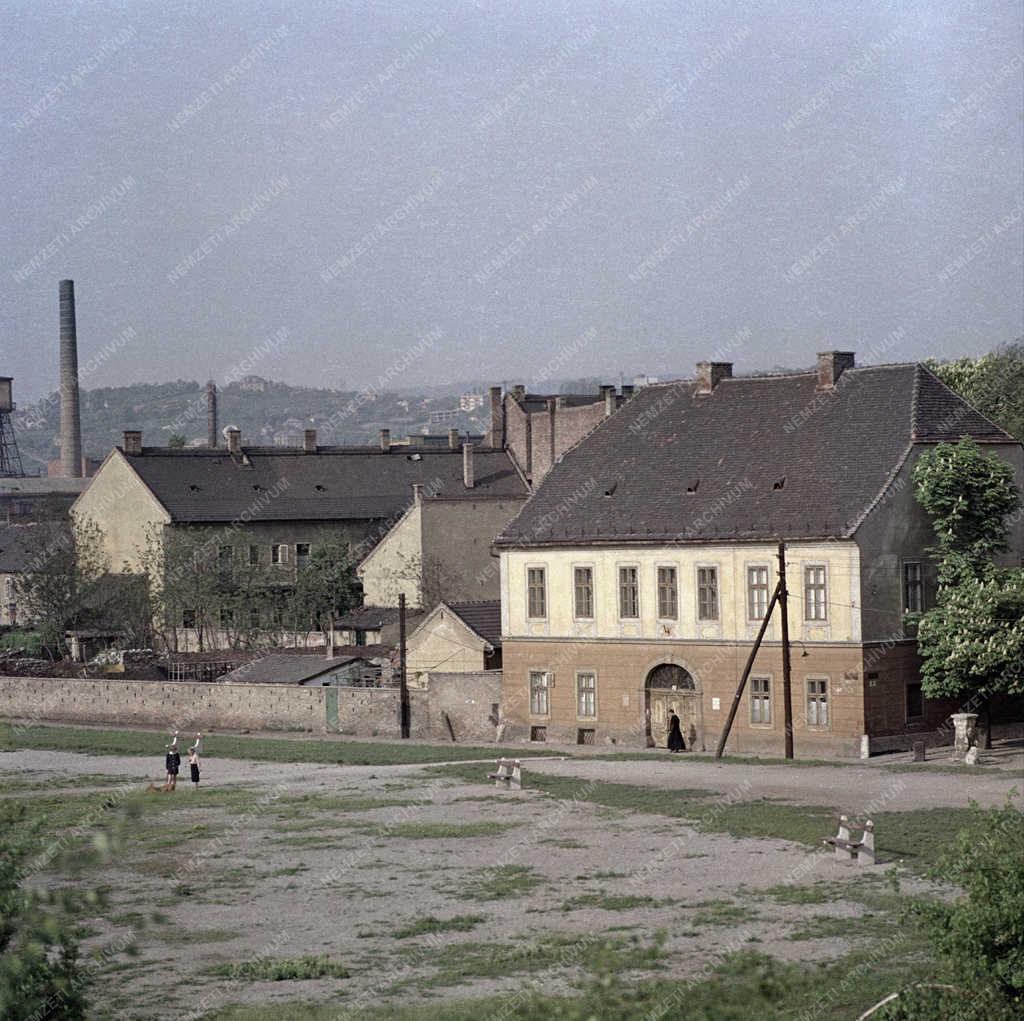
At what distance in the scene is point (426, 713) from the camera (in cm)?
6059

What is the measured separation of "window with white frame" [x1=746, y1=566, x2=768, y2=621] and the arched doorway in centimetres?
278

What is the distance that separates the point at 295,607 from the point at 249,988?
6009cm

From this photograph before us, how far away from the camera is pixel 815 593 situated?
50594 mm

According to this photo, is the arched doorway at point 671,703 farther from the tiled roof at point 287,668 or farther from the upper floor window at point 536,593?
the tiled roof at point 287,668

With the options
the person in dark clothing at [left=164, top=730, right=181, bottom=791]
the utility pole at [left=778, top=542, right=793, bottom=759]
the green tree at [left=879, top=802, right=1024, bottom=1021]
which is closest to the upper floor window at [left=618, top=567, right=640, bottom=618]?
the utility pole at [left=778, top=542, right=793, bottom=759]

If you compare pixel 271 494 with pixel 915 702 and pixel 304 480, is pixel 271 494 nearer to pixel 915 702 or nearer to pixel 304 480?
pixel 304 480

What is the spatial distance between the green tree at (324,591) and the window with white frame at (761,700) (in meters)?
33.4

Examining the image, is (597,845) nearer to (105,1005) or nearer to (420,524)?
(105,1005)

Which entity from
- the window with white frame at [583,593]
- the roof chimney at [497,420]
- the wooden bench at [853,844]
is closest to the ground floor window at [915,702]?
the window with white frame at [583,593]

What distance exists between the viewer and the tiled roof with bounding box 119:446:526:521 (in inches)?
3782

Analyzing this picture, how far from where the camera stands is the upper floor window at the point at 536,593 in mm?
57469

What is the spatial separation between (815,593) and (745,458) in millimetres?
6286

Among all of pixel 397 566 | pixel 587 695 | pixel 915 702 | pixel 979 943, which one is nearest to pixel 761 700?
pixel 915 702

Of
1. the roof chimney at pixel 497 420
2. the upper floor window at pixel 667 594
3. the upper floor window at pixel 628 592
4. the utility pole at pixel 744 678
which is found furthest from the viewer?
the roof chimney at pixel 497 420
